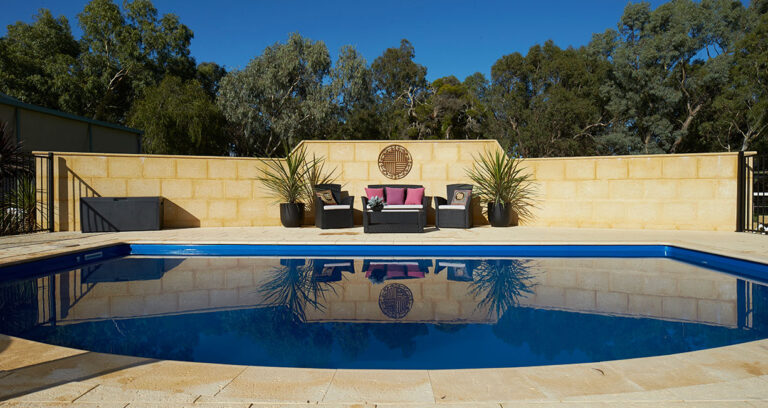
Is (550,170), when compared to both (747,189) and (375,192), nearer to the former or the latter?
(747,189)

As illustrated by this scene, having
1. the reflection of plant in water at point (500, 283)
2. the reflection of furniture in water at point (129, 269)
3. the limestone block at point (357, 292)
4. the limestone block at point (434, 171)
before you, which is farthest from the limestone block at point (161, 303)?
the limestone block at point (434, 171)

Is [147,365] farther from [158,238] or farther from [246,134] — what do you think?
[246,134]

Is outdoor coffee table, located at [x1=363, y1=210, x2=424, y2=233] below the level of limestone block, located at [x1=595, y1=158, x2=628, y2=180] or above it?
below

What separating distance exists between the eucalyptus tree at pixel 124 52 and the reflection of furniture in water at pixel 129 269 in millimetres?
21581

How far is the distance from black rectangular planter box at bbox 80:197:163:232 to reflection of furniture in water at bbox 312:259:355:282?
3.92 m

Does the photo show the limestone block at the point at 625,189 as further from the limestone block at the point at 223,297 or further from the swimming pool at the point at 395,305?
the limestone block at the point at 223,297

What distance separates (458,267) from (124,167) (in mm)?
6596

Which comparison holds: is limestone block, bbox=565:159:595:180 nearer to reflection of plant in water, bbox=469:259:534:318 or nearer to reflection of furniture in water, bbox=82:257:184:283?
reflection of plant in water, bbox=469:259:534:318

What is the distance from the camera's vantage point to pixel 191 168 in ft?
26.5

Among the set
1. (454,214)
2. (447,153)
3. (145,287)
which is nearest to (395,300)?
(145,287)

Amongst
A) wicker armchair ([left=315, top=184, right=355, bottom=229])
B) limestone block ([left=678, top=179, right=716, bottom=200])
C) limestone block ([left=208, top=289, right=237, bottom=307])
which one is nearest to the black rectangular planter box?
wicker armchair ([left=315, top=184, right=355, bottom=229])

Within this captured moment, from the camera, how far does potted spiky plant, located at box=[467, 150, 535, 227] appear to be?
7.85 metres

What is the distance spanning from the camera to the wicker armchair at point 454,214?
7.74m

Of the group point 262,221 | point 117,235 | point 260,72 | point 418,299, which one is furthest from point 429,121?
point 418,299
